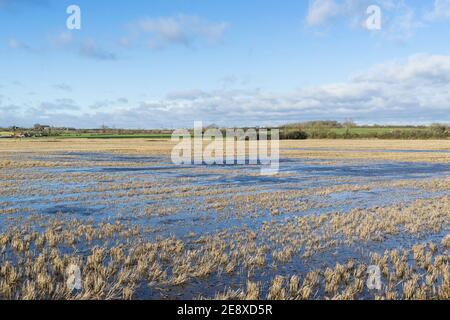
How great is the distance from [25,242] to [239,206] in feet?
29.0

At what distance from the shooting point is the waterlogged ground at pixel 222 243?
7723 millimetres

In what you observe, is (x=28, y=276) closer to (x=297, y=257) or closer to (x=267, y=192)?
(x=297, y=257)

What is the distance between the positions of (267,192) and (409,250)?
11047mm

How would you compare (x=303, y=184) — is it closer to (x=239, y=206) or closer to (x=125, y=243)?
(x=239, y=206)

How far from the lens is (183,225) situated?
43.2 feet

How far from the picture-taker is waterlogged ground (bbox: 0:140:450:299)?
7723 mm

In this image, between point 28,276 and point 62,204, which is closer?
point 28,276

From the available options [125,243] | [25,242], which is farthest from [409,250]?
[25,242]

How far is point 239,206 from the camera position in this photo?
16.8 metres

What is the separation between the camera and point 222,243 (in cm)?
1088

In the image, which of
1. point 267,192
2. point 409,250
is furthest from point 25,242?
point 267,192

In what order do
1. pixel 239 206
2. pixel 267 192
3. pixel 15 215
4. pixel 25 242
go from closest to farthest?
pixel 25 242 → pixel 15 215 → pixel 239 206 → pixel 267 192
